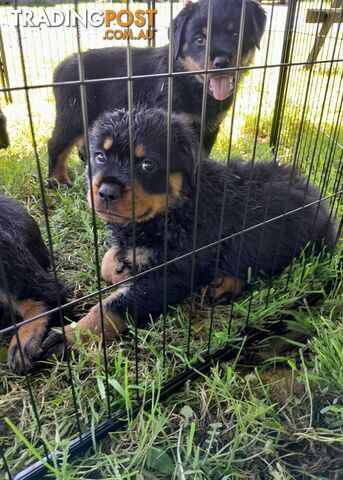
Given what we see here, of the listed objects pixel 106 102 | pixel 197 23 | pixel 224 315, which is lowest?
pixel 224 315

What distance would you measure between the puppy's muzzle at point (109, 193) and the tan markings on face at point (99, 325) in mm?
432

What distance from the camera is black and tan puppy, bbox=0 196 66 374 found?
1674 mm

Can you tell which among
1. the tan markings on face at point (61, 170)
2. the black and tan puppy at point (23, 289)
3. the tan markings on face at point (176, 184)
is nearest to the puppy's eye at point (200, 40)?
the tan markings on face at point (61, 170)

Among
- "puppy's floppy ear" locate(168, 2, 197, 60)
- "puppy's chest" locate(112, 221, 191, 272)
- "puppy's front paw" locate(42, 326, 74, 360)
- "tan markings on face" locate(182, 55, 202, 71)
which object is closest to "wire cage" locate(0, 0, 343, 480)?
"puppy's front paw" locate(42, 326, 74, 360)

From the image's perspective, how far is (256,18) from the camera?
2920mm

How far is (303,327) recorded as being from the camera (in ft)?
6.45

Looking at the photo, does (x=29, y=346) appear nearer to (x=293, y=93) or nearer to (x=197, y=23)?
(x=197, y=23)

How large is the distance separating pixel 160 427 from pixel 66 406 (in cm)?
37

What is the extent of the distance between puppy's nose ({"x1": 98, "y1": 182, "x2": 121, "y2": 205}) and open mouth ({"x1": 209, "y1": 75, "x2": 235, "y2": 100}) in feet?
4.69

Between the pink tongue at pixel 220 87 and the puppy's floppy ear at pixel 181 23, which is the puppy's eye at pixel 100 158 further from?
the puppy's floppy ear at pixel 181 23

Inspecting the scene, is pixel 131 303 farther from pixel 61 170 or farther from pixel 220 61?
pixel 61 170

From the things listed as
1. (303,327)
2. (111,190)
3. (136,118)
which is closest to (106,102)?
(136,118)

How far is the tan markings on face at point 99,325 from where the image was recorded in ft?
5.77

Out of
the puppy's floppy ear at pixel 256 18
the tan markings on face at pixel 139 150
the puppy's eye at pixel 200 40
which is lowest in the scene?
the tan markings on face at pixel 139 150
